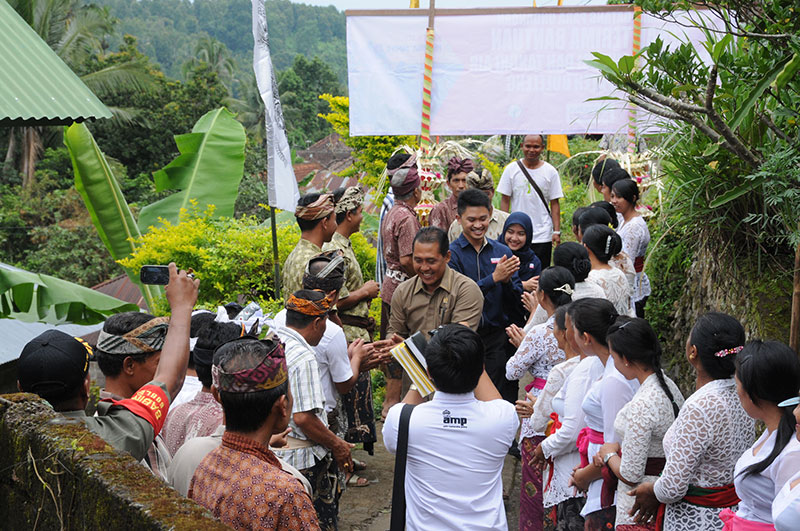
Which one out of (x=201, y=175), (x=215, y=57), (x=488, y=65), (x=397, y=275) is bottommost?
(x=397, y=275)

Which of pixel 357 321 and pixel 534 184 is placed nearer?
pixel 357 321

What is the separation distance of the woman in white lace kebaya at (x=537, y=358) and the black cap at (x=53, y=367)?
2501 mm

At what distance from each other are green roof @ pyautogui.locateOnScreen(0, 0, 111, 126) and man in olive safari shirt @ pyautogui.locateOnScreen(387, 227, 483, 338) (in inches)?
93.6

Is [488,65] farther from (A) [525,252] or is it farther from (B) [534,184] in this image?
(A) [525,252]

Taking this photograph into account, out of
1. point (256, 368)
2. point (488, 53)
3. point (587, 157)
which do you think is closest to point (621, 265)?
point (488, 53)

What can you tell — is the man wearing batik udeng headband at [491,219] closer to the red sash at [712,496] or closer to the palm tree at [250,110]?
the red sash at [712,496]

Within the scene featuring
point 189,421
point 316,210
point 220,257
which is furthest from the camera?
point 220,257

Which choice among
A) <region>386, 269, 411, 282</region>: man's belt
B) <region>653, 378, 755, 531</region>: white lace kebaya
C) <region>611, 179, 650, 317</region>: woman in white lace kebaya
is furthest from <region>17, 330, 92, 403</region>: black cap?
<region>611, 179, 650, 317</region>: woman in white lace kebaya

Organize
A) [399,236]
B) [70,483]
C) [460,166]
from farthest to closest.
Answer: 1. [460,166]
2. [399,236]
3. [70,483]

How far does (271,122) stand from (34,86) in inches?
Result: 69.2

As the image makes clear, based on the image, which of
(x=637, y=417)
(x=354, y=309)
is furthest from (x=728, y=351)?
(x=354, y=309)

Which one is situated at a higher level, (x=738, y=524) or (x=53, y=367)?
(x=53, y=367)

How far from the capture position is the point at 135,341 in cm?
327

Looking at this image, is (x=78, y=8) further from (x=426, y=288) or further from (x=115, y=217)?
(x=426, y=288)
